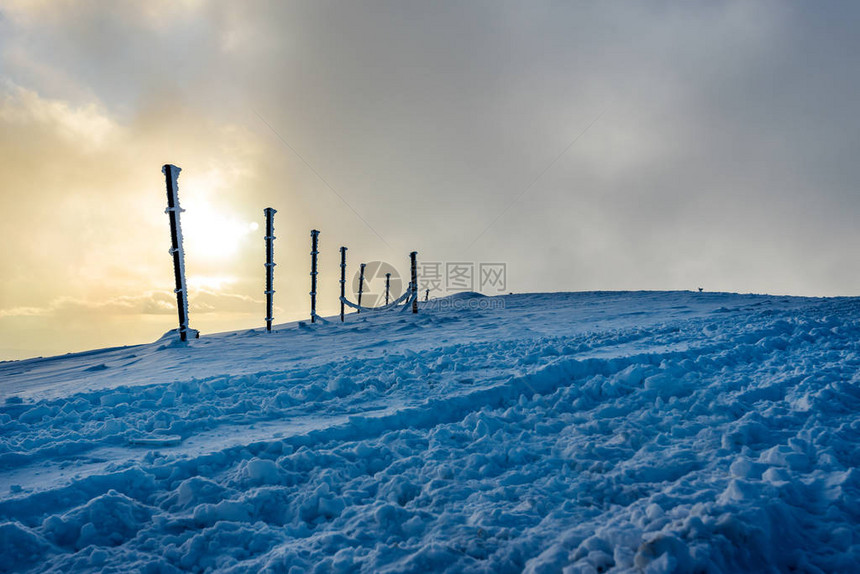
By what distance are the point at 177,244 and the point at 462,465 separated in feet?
33.2

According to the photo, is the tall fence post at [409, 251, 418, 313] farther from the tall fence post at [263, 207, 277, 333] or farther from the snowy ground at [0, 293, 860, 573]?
the snowy ground at [0, 293, 860, 573]

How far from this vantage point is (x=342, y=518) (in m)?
3.21

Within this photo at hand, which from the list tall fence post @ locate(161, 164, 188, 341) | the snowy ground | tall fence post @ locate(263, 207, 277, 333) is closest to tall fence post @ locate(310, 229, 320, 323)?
tall fence post @ locate(263, 207, 277, 333)

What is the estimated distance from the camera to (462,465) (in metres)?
3.74

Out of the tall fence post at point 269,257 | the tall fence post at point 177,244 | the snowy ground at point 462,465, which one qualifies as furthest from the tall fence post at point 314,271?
the snowy ground at point 462,465

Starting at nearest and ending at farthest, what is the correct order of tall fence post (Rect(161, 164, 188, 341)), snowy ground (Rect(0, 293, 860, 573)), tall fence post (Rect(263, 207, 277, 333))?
snowy ground (Rect(0, 293, 860, 573))
tall fence post (Rect(161, 164, 188, 341))
tall fence post (Rect(263, 207, 277, 333))

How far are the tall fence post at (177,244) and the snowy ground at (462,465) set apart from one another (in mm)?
4633

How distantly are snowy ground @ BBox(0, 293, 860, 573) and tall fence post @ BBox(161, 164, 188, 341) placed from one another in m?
4.63

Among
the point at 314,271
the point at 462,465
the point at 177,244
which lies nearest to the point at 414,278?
the point at 314,271

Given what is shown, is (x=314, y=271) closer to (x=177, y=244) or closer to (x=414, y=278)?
(x=414, y=278)

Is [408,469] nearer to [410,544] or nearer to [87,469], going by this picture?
[410,544]

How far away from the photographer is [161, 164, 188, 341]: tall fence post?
37.6ft

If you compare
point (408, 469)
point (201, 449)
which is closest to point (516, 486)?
point (408, 469)

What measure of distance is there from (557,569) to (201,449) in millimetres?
3120
